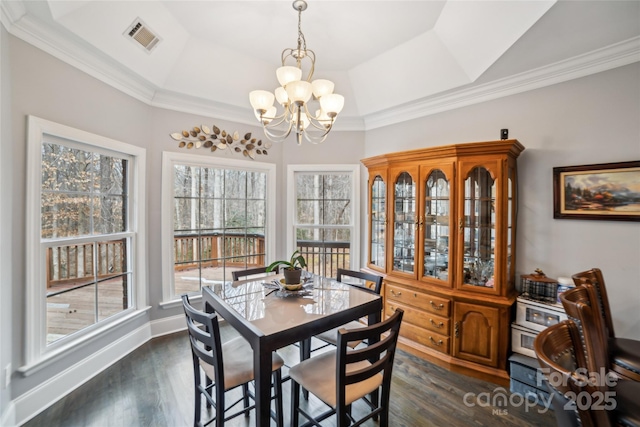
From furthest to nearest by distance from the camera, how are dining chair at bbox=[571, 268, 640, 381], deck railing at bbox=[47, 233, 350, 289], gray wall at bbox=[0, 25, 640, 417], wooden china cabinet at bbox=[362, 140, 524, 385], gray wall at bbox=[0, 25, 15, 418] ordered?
wooden china cabinet at bbox=[362, 140, 524, 385] → deck railing at bbox=[47, 233, 350, 289] → gray wall at bbox=[0, 25, 640, 417] → gray wall at bbox=[0, 25, 15, 418] → dining chair at bbox=[571, 268, 640, 381]

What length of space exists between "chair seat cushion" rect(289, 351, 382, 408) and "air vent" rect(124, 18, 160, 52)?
3.00m

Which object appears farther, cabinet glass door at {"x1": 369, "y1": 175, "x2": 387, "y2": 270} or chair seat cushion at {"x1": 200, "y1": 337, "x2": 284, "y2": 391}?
cabinet glass door at {"x1": 369, "y1": 175, "x2": 387, "y2": 270}

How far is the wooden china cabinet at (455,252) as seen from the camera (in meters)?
2.41

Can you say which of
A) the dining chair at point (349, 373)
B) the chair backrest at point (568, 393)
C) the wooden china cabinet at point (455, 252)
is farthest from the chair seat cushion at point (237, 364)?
the wooden china cabinet at point (455, 252)

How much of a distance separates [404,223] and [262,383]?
2261 mm

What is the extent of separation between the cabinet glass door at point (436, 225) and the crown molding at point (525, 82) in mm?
919

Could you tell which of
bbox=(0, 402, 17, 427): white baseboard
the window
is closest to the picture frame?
the window

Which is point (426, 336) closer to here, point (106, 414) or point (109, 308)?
point (106, 414)

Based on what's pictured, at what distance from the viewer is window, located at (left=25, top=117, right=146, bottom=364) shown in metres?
1.99

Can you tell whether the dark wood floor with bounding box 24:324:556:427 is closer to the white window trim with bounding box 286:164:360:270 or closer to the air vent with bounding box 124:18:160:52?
the white window trim with bounding box 286:164:360:270

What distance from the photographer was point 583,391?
2.58 feet

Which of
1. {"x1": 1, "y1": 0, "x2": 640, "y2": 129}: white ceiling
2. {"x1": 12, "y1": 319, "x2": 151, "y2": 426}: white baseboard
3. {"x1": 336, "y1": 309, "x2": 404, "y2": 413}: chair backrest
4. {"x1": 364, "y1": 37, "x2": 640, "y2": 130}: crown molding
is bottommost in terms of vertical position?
{"x1": 12, "y1": 319, "x2": 151, "y2": 426}: white baseboard

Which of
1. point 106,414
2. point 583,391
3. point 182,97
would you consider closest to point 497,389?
point 583,391

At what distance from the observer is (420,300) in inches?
110
